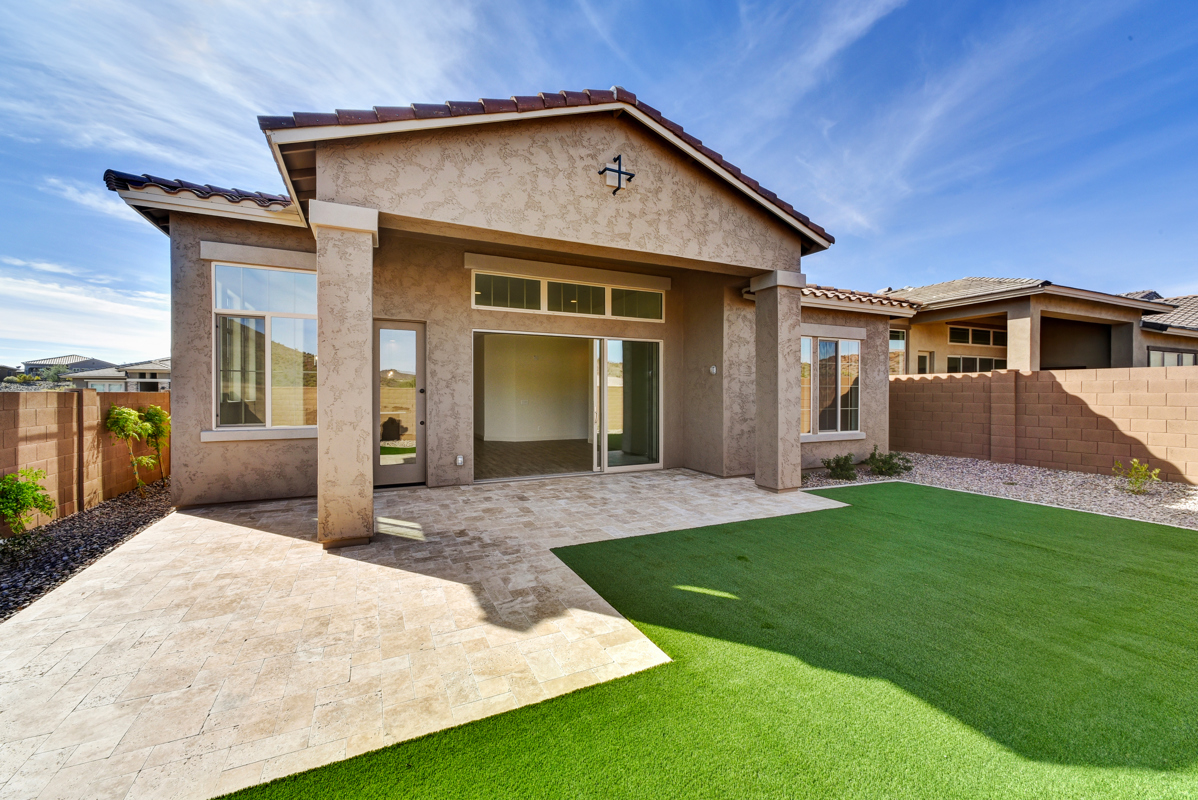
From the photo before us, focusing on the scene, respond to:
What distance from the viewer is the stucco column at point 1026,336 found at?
10688 mm

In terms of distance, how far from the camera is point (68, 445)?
18.2 ft

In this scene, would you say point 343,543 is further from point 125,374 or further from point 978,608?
point 125,374

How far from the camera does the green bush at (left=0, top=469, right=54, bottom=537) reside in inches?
170

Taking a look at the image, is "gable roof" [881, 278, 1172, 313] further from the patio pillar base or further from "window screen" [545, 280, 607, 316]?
the patio pillar base

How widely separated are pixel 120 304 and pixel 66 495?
29720mm

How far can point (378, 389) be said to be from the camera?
732 centimetres

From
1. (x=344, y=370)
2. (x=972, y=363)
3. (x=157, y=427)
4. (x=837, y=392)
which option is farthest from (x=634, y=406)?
(x=972, y=363)

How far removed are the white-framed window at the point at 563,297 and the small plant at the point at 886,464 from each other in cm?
540

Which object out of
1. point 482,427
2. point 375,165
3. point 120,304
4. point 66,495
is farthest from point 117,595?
point 120,304

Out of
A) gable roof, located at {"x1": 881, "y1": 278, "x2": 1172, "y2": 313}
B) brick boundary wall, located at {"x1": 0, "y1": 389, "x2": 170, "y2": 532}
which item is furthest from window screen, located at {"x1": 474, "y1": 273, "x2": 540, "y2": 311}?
gable roof, located at {"x1": 881, "y1": 278, "x2": 1172, "y2": 313}

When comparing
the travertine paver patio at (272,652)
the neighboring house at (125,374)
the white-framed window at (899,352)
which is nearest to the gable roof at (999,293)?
the white-framed window at (899,352)

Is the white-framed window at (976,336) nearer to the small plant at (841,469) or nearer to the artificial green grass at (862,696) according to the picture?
the small plant at (841,469)

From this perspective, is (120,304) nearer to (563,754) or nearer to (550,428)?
(550,428)

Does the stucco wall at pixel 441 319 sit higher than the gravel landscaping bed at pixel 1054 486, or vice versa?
the stucco wall at pixel 441 319
